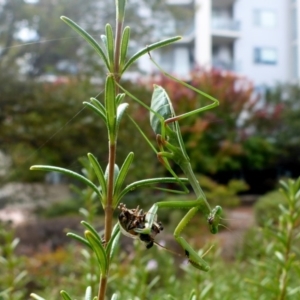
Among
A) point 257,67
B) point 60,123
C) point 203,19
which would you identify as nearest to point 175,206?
Result: point 60,123

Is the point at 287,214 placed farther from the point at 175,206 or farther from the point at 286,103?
the point at 286,103

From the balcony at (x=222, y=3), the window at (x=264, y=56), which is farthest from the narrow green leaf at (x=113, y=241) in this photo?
the window at (x=264, y=56)

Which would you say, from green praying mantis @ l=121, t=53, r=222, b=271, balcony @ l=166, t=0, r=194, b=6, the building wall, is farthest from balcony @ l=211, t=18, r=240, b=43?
green praying mantis @ l=121, t=53, r=222, b=271

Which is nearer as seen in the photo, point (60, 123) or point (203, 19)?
point (60, 123)

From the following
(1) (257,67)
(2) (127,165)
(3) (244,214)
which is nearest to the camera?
(2) (127,165)

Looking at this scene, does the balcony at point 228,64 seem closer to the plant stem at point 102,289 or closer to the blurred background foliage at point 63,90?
the blurred background foliage at point 63,90

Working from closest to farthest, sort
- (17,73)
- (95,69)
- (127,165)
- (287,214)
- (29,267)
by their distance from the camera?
(127,165)
(287,214)
(29,267)
(17,73)
(95,69)
